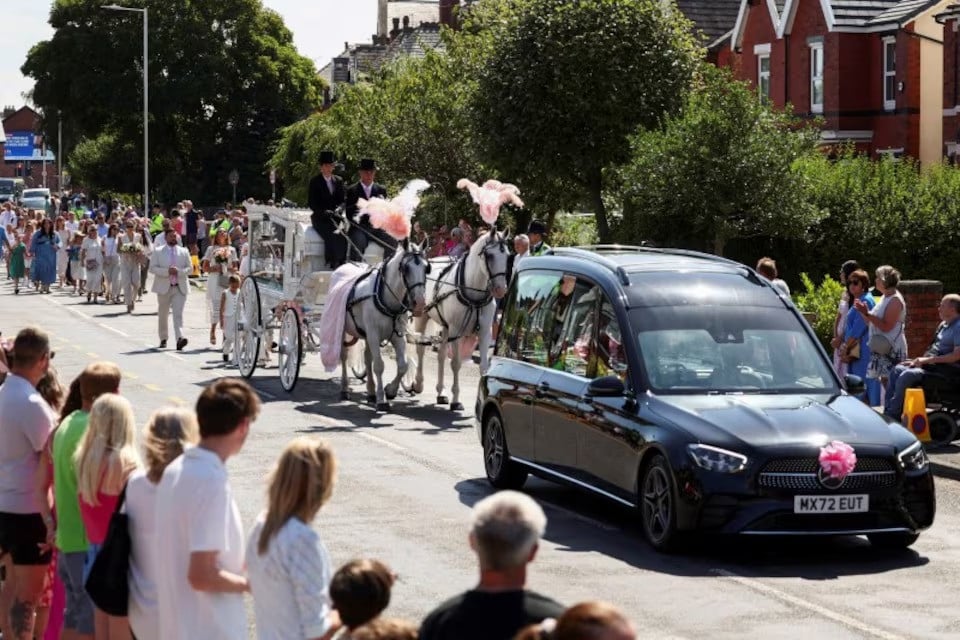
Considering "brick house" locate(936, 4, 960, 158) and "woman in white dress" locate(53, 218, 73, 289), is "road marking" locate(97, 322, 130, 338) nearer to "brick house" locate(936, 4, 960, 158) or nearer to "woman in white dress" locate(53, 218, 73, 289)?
"woman in white dress" locate(53, 218, 73, 289)

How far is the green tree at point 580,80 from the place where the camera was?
35312 millimetres

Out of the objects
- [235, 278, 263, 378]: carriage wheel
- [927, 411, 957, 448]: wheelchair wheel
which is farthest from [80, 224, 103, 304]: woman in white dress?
[927, 411, 957, 448]: wheelchair wheel

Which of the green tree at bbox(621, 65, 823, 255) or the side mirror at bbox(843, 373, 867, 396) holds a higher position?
the green tree at bbox(621, 65, 823, 255)

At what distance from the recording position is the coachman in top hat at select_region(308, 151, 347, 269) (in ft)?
78.5

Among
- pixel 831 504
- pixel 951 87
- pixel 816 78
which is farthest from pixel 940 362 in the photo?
pixel 816 78

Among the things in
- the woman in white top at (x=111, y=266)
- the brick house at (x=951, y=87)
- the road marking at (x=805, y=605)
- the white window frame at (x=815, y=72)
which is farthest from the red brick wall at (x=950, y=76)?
the road marking at (x=805, y=605)

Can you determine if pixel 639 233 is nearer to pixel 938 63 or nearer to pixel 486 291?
pixel 486 291

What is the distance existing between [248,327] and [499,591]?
20274 millimetres

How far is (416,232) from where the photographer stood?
136 ft

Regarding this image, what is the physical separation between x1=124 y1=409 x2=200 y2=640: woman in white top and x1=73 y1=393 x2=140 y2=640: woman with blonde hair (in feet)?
1.58

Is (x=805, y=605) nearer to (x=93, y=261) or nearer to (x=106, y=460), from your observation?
(x=106, y=460)

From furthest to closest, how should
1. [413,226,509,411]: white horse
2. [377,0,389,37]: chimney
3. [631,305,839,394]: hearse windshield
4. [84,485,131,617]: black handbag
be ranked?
[377,0,389,37]: chimney, [413,226,509,411]: white horse, [631,305,839,394]: hearse windshield, [84,485,131,617]: black handbag

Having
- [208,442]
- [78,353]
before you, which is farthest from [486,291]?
[208,442]

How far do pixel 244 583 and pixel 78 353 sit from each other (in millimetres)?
22492
